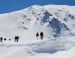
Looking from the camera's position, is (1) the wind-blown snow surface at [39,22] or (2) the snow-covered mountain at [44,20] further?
(2) the snow-covered mountain at [44,20]

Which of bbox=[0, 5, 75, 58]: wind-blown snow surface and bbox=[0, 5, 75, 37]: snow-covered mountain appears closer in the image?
bbox=[0, 5, 75, 58]: wind-blown snow surface

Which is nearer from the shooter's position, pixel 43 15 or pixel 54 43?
pixel 54 43

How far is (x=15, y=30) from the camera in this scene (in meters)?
154

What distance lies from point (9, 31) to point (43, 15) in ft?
83.4

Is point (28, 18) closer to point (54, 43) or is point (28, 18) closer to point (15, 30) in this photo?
point (15, 30)

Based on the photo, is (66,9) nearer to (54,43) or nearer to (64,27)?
(64,27)

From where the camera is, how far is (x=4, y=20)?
163m

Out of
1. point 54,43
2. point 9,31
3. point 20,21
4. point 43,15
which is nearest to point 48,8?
point 43,15

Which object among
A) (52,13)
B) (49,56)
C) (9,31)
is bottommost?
(49,56)

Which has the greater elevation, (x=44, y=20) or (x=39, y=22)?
(x=44, y=20)

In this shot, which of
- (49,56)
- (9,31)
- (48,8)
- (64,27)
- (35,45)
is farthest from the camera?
(48,8)

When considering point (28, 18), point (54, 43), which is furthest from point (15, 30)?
point (54, 43)

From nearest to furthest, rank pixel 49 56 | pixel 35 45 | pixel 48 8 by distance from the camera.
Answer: pixel 49 56, pixel 35 45, pixel 48 8

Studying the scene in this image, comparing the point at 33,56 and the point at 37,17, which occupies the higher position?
the point at 37,17
